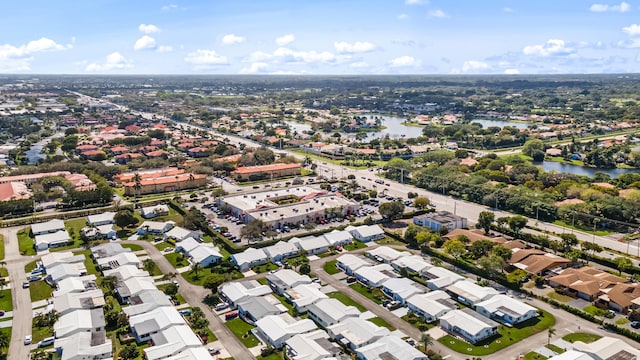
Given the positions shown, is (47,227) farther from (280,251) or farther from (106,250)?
(280,251)

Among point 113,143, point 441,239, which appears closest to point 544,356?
point 441,239

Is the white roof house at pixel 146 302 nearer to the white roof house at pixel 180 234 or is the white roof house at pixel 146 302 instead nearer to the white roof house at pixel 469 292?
the white roof house at pixel 180 234

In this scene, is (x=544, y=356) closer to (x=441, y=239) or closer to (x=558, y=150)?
(x=441, y=239)

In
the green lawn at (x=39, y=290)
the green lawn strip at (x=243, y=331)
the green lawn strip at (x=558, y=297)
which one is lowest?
the green lawn strip at (x=243, y=331)

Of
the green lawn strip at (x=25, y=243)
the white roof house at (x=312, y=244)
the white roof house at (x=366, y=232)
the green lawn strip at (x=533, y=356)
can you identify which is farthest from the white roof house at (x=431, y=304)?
the green lawn strip at (x=25, y=243)

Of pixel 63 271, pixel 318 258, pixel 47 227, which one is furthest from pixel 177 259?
Result: pixel 47 227

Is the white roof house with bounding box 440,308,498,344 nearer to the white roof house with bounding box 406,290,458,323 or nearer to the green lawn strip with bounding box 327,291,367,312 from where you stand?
the white roof house with bounding box 406,290,458,323

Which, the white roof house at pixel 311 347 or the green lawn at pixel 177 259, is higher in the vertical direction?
the white roof house at pixel 311 347
